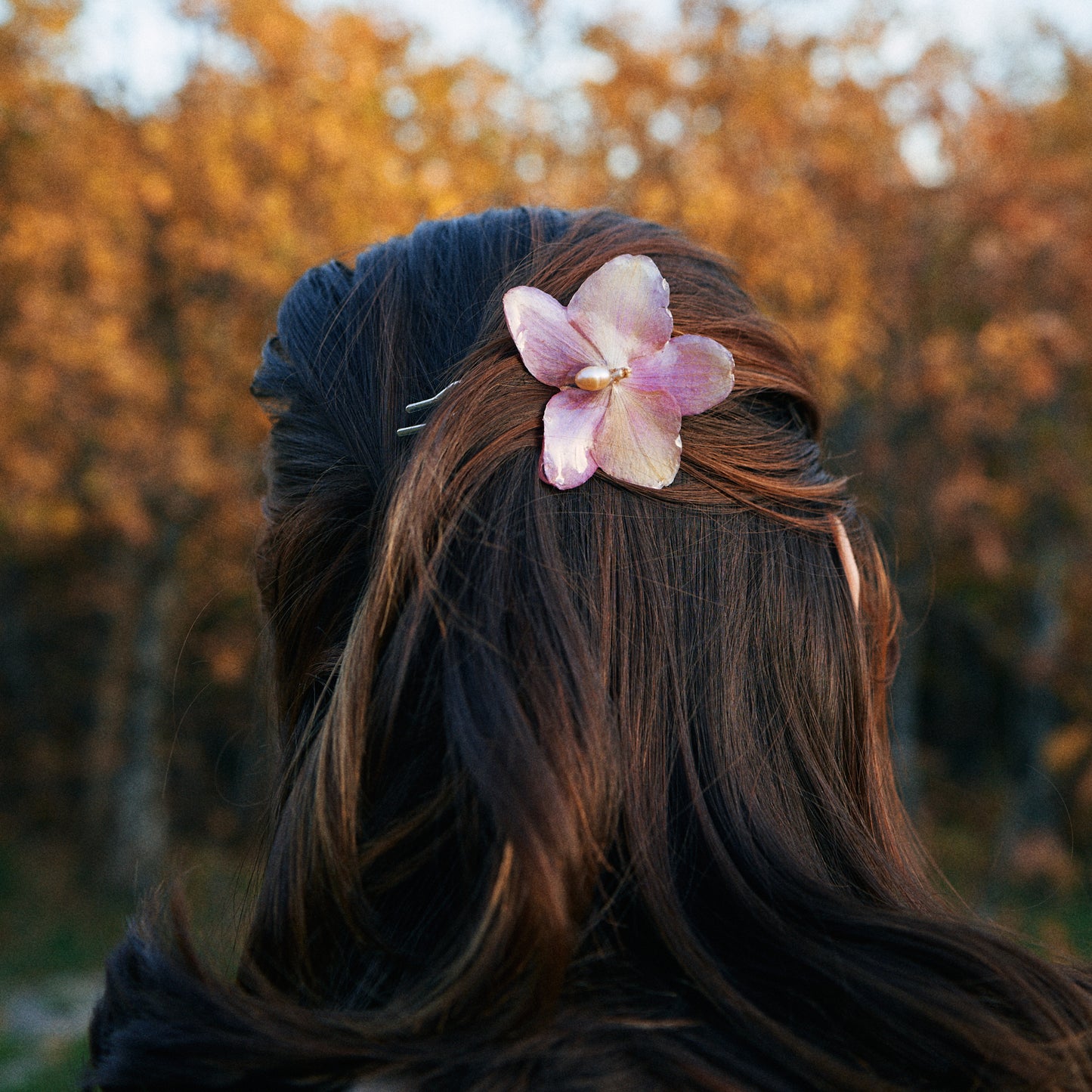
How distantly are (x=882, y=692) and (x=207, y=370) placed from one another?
722 centimetres

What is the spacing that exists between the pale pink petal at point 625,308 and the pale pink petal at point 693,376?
2 centimetres

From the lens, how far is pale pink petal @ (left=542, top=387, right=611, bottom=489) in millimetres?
931

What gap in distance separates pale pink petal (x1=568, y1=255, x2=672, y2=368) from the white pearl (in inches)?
0.8

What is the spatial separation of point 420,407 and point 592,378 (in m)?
0.16

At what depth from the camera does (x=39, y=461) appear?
7.05 m

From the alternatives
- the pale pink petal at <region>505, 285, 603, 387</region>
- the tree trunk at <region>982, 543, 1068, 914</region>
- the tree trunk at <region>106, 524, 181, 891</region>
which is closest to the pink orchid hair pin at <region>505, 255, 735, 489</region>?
the pale pink petal at <region>505, 285, 603, 387</region>

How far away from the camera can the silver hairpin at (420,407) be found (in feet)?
3.12

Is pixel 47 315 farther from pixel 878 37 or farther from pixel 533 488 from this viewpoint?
pixel 533 488

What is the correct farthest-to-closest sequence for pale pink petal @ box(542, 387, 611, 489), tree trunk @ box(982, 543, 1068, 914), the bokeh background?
1. tree trunk @ box(982, 543, 1068, 914)
2. the bokeh background
3. pale pink petal @ box(542, 387, 611, 489)

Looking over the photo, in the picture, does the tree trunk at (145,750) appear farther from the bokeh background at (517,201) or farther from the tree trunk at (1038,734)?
the tree trunk at (1038,734)

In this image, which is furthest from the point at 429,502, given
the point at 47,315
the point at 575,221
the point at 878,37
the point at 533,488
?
the point at 878,37

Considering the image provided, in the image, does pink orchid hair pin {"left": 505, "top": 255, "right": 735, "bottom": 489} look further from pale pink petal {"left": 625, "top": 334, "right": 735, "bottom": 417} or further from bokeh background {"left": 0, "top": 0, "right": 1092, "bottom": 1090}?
bokeh background {"left": 0, "top": 0, "right": 1092, "bottom": 1090}

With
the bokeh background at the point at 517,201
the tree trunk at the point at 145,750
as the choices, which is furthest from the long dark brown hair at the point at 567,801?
the tree trunk at the point at 145,750

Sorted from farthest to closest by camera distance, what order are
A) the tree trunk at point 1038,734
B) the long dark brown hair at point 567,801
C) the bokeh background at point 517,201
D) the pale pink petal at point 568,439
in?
the tree trunk at point 1038,734 < the bokeh background at point 517,201 < the pale pink petal at point 568,439 < the long dark brown hair at point 567,801
